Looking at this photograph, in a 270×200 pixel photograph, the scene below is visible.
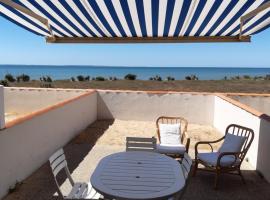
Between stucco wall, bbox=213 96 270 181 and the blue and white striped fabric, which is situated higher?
the blue and white striped fabric

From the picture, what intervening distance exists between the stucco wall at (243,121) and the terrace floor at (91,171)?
9.8 inches

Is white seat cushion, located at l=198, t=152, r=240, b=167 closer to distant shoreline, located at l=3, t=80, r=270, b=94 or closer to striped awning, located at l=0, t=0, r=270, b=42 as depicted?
striped awning, located at l=0, t=0, r=270, b=42

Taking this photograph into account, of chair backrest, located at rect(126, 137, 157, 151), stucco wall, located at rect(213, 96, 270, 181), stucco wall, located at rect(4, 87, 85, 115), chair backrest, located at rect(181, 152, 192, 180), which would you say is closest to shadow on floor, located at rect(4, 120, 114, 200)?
chair backrest, located at rect(126, 137, 157, 151)

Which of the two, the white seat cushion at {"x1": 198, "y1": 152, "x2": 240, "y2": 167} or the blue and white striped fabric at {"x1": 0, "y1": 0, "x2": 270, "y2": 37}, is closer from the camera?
the blue and white striped fabric at {"x1": 0, "y1": 0, "x2": 270, "y2": 37}

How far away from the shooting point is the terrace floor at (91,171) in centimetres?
474

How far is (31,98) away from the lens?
10.8 meters

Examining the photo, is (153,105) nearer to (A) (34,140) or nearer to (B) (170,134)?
(B) (170,134)

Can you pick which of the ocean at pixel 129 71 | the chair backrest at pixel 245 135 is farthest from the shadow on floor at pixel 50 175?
the ocean at pixel 129 71

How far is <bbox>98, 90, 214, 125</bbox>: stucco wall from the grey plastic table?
235 inches

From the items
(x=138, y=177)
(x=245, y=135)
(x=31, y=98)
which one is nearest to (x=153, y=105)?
(x=31, y=98)

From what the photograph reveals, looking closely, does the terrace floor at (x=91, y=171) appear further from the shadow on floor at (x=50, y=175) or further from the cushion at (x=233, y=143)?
the cushion at (x=233, y=143)

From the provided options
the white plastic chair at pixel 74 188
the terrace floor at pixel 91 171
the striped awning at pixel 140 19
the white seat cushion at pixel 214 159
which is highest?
the striped awning at pixel 140 19

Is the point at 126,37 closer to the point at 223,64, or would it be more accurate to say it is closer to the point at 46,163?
the point at 46,163

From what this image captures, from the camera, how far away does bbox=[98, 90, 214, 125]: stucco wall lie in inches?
399
